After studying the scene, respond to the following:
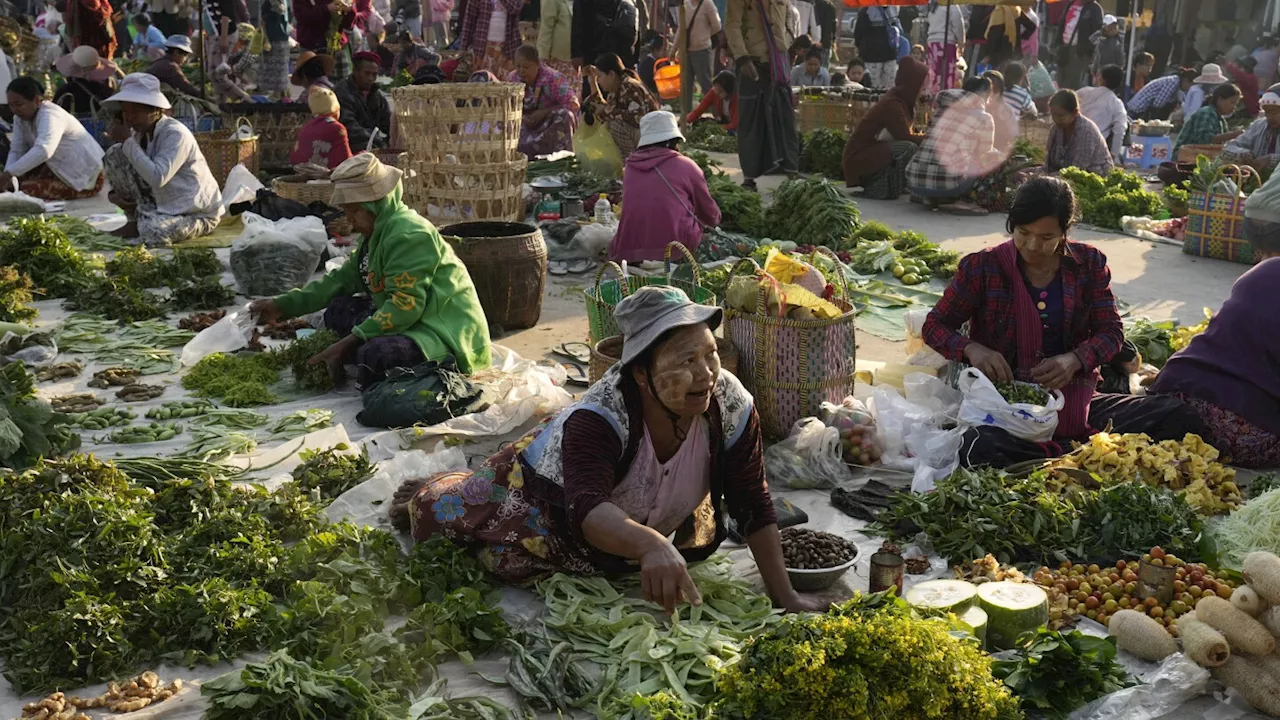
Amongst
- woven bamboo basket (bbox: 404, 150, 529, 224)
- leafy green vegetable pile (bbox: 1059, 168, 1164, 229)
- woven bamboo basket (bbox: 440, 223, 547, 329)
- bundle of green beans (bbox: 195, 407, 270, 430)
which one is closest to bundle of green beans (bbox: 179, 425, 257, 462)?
bundle of green beans (bbox: 195, 407, 270, 430)

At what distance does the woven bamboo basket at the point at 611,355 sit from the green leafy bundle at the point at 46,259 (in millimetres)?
3965

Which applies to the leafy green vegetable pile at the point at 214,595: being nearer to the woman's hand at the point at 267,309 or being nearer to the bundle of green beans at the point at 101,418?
the bundle of green beans at the point at 101,418

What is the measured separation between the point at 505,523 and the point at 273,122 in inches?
327

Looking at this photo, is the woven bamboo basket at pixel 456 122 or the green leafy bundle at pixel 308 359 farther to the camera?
the woven bamboo basket at pixel 456 122

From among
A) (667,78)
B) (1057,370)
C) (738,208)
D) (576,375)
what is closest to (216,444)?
(576,375)

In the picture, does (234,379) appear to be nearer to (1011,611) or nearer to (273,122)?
(1011,611)

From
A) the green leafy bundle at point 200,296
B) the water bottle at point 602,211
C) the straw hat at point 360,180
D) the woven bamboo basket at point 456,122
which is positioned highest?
the woven bamboo basket at point 456,122

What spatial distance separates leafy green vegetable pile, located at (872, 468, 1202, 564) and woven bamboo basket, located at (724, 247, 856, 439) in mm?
944

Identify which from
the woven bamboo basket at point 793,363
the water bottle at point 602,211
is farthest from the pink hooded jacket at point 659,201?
the woven bamboo basket at point 793,363

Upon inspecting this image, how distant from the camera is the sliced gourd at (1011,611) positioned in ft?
11.1

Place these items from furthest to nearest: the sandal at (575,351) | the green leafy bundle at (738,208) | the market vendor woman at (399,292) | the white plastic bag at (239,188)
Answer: the green leafy bundle at (738,208)
the white plastic bag at (239,188)
the sandal at (575,351)
the market vendor woman at (399,292)

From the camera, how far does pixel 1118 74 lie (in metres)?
12.2

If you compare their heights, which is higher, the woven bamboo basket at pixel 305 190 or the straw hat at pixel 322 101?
the straw hat at pixel 322 101

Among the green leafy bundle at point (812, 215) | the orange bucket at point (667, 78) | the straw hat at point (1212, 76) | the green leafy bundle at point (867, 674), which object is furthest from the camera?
the orange bucket at point (667, 78)
